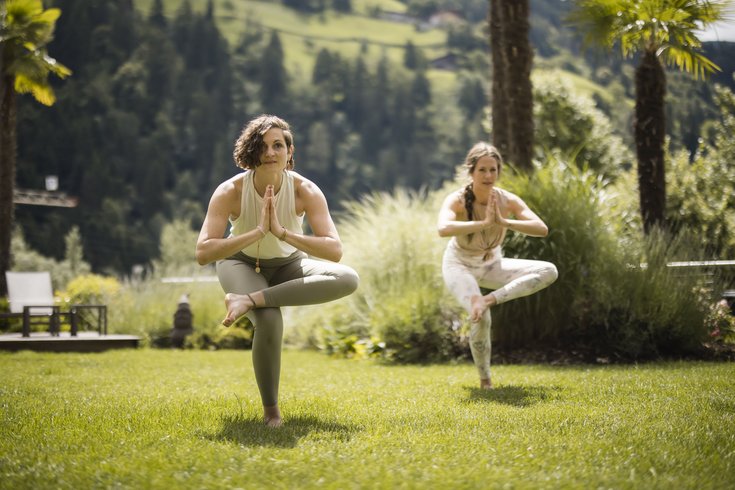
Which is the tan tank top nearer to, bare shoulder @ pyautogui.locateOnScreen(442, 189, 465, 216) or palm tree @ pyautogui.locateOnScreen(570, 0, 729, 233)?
bare shoulder @ pyautogui.locateOnScreen(442, 189, 465, 216)

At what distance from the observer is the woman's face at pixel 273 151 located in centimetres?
506

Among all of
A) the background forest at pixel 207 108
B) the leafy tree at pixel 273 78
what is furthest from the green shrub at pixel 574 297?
the leafy tree at pixel 273 78

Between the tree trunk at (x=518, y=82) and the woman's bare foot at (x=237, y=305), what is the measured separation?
8388 mm

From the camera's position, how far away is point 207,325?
585 inches

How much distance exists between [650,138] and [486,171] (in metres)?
7.90

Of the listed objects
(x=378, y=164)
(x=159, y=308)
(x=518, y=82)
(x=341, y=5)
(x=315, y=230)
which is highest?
(x=341, y=5)

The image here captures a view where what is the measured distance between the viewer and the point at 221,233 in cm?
503

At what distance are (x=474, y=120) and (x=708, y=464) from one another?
132 meters

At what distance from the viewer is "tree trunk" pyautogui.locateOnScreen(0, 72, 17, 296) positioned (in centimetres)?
1977

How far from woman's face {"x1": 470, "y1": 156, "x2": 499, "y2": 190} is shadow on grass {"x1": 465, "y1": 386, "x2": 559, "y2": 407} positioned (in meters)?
1.68

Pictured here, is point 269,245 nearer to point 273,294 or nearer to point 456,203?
point 273,294

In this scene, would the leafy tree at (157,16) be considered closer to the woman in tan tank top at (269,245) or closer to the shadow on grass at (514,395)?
the shadow on grass at (514,395)

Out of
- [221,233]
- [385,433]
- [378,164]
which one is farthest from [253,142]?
[378,164]

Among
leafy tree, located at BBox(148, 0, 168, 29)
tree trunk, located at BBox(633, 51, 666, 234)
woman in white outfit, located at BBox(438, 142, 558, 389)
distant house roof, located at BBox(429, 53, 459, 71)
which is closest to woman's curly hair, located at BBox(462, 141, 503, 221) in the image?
woman in white outfit, located at BBox(438, 142, 558, 389)
